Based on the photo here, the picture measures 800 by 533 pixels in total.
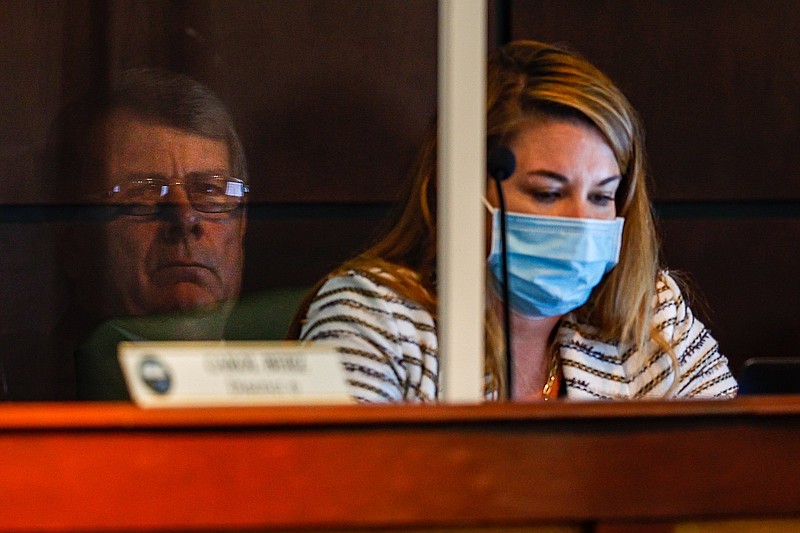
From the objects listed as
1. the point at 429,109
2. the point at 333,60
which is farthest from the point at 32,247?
the point at 429,109

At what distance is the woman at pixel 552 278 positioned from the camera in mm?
1189

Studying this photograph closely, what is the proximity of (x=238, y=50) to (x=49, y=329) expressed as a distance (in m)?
0.60

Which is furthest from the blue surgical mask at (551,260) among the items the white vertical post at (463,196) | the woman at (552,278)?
the white vertical post at (463,196)

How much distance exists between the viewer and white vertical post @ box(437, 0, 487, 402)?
2.18 ft

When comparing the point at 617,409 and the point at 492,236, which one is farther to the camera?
the point at 492,236

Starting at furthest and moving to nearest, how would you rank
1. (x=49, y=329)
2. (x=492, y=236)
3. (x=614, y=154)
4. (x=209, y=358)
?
(x=49, y=329) → (x=614, y=154) → (x=492, y=236) → (x=209, y=358)

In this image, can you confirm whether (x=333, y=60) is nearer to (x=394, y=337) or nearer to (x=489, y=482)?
(x=394, y=337)

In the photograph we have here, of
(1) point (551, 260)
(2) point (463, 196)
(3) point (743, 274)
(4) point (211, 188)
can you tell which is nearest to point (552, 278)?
(1) point (551, 260)

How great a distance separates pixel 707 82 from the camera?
2021 mm

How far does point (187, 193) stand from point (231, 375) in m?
1.14

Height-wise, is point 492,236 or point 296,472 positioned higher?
point 492,236

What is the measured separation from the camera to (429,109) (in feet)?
6.30

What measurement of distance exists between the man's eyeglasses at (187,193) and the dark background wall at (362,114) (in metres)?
0.10

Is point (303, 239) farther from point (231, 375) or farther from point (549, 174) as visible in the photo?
point (231, 375)
